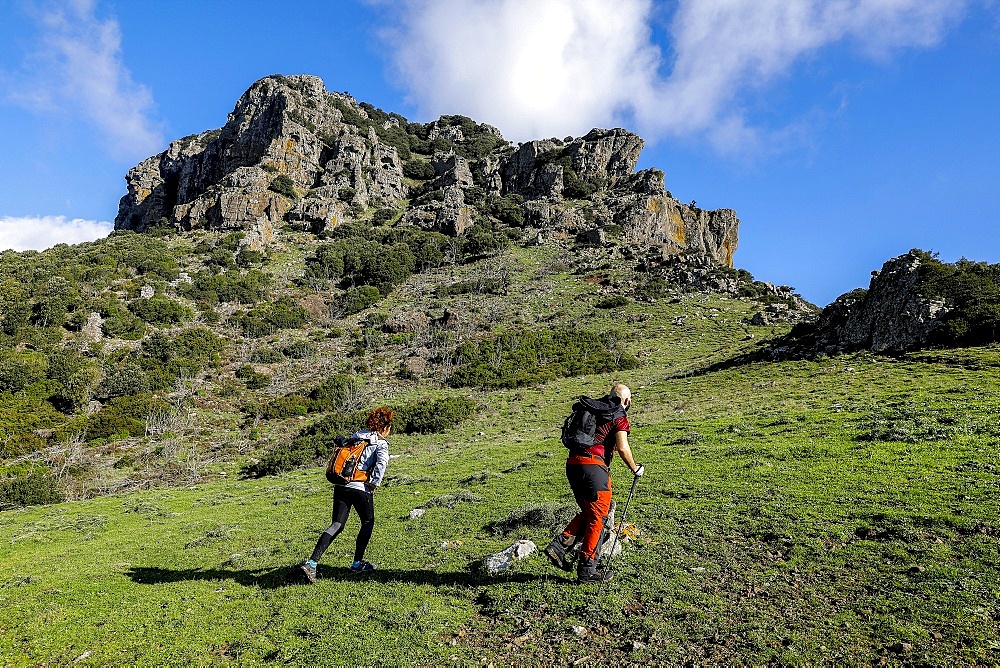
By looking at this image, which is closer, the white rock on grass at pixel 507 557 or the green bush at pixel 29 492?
the white rock on grass at pixel 507 557

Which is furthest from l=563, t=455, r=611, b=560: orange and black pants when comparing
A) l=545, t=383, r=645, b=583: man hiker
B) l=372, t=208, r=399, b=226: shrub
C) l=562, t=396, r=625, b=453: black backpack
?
l=372, t=208, r=399, b=226: shrub

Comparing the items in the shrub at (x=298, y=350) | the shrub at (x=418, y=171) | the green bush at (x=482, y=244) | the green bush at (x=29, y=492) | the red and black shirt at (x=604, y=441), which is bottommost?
the green bush at (x=29, y=492)

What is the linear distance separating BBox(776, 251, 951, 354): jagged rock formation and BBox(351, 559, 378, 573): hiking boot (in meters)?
30.3

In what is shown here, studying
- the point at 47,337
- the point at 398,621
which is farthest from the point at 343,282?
the point at 398,621

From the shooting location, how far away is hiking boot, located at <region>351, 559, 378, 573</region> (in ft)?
26.9

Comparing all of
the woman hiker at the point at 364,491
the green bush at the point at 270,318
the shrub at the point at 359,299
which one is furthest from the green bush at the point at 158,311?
the woman hiker at the point at 364,491

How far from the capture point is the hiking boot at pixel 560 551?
6855 millimetres

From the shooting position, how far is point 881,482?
977 centimetres

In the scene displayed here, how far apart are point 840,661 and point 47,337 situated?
6157 cm

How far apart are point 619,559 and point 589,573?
1.08 metres

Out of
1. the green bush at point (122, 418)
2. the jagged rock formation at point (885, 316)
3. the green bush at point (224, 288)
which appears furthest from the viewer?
the green bush at point (224, 288)

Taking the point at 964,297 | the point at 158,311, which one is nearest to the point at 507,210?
the point at 158,311

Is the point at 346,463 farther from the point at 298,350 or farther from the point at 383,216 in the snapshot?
the point at 383,216

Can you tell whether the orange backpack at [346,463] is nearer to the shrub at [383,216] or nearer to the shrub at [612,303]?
the shrub at [612,303]
